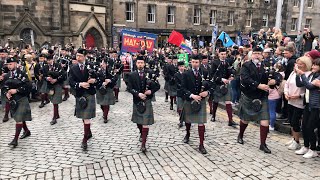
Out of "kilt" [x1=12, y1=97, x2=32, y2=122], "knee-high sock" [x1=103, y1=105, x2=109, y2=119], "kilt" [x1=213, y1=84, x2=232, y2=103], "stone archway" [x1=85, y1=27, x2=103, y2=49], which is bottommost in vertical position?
"knee-high sock" [x1=103, y1=105, x2=109, y2=119]

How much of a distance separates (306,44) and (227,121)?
22.2 ft

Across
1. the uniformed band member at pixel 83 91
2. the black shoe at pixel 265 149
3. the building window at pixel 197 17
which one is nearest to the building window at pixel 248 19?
the building window at pixel 197 17

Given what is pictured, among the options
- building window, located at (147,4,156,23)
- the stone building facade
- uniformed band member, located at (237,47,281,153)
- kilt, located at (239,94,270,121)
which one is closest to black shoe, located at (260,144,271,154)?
uniformed band member, located at (237,47,281,153)

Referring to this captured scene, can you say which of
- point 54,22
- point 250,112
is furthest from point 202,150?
point 54,22

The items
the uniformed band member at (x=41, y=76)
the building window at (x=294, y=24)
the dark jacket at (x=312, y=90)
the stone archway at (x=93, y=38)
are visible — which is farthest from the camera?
the building window at (x=294, y=24)

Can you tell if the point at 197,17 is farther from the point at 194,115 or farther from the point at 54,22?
the point at 194,115

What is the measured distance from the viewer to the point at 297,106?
662 centimetres

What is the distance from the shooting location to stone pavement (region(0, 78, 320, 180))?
18.2ft

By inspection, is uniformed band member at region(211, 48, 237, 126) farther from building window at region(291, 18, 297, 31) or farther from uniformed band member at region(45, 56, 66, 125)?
building window at region(291, 18, 297, 31)

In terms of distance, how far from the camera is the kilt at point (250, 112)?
659cm

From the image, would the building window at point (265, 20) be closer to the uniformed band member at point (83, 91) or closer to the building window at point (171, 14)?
the building window at point (171, 14)

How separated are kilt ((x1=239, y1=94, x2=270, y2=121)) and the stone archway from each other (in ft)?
67.3

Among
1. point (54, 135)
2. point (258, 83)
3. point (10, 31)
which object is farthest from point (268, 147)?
point (10, 31)

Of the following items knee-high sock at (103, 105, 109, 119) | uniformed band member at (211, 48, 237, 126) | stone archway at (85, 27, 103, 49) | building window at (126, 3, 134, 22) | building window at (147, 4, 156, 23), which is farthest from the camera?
building window at (147, 4, 156, 23)
